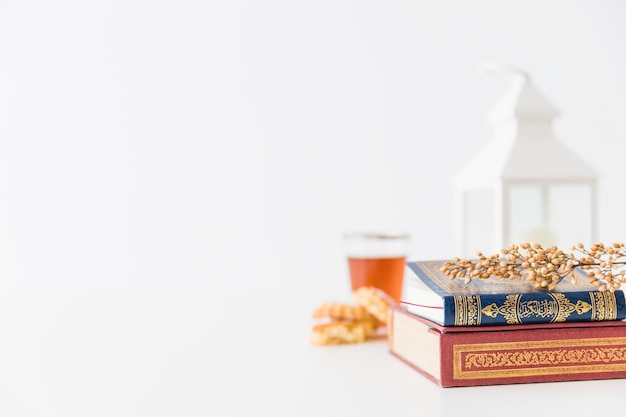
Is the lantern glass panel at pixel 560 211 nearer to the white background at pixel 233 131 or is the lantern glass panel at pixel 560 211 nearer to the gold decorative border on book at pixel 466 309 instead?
the white background at pixel 233 131

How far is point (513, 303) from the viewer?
1020mm

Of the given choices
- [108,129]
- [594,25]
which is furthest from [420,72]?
[108,129]

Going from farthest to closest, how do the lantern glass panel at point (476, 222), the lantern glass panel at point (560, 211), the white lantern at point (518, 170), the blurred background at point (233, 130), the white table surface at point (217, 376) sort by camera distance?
the blurred background at point (233, 130) < the lantern glass panel at point (560, 211) < the lantern glass panel at point (476, 222) < the white lantern at point (518, 170) < the white table surface at point (217, 376)

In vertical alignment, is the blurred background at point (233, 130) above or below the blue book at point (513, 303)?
above

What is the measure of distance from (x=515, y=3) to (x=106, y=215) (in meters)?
1.72

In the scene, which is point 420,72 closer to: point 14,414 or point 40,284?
point 40,284

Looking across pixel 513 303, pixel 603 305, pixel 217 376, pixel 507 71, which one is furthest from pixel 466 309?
pixel 507 71

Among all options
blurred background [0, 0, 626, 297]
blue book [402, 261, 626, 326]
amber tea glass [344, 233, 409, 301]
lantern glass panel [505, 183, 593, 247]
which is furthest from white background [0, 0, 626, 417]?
blue book [402, 261, 626, 326]

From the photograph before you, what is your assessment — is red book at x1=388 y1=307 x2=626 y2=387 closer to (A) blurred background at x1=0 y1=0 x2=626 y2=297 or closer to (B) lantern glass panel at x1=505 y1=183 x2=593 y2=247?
(B) lantern glass panel at x1=505 y1=183 x2=593 y2=247

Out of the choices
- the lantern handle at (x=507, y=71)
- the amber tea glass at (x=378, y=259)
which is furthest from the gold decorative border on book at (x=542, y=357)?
the lantern handle at (x=507, y=71)

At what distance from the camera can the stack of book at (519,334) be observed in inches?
39.6

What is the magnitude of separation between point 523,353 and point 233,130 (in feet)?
5.84

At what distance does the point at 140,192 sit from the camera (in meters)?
2.66

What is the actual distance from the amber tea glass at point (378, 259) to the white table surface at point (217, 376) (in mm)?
191
